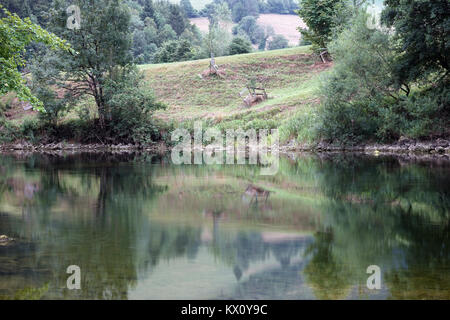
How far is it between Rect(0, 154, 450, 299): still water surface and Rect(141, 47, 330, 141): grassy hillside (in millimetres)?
21267

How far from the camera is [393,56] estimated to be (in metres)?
31.7

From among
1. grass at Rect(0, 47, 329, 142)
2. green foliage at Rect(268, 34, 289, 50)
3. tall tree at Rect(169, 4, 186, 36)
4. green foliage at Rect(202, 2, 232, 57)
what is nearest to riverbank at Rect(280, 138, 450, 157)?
grass at Rect(0, 47, 329, 142)

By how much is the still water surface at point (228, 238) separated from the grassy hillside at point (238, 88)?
21267 millimetres

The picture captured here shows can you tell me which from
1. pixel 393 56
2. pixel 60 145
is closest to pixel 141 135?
pixel 60 145

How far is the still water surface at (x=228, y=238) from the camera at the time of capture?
283 inches

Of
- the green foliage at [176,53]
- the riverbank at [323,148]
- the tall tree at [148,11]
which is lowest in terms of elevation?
the riverbank at [323,148]

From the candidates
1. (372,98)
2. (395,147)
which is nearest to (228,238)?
(395,147)

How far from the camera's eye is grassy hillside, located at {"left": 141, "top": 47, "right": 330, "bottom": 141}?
4281cm

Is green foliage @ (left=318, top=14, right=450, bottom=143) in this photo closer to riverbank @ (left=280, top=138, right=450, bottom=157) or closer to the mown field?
riverbank @ (left=280, top=138, right=450, bottom=157)

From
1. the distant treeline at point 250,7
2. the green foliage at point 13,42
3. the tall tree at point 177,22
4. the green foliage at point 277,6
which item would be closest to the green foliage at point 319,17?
the green foliage at point 13,42

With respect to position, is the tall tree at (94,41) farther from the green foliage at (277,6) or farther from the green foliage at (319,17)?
the green foliage at (277,6)

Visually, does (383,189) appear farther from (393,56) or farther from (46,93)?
(46,93)

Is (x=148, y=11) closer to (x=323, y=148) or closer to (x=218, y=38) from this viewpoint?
(x=218, y=38)

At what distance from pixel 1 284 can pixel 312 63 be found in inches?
2215
